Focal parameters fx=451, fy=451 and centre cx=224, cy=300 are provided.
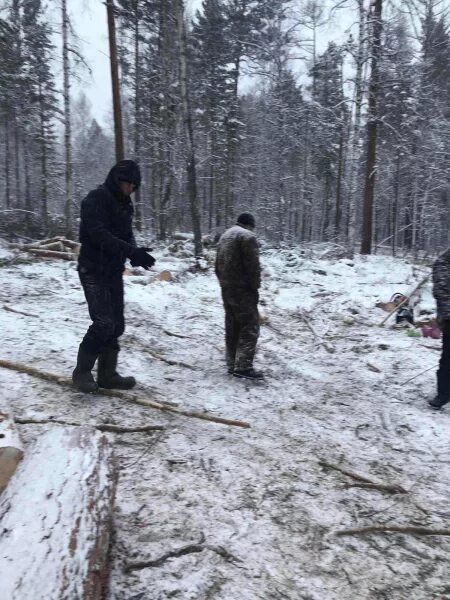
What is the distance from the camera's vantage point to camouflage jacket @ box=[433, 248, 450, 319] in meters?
4.81

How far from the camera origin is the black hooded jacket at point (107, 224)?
423cm

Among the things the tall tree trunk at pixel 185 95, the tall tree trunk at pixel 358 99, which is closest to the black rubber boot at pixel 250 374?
the tall tree trunk at pixel 185 95

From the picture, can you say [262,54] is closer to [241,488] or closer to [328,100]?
[328,100]

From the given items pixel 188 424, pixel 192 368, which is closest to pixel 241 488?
pixel 188 424

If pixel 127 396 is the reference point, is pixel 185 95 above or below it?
above

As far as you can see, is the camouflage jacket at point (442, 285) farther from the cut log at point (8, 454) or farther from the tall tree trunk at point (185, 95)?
the tall tree trunk at point (185, 95)

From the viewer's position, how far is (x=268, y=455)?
3875 mm

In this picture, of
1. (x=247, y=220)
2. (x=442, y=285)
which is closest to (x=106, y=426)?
(x=247, y=220)

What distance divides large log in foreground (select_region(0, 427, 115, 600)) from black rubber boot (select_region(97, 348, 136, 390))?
1600 millimetres

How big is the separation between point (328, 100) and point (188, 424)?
29.5m

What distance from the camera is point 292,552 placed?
2.74 m

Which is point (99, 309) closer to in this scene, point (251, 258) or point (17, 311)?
point (251, 258)

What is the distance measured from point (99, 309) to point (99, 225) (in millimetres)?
800

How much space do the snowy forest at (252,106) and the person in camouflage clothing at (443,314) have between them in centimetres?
894
